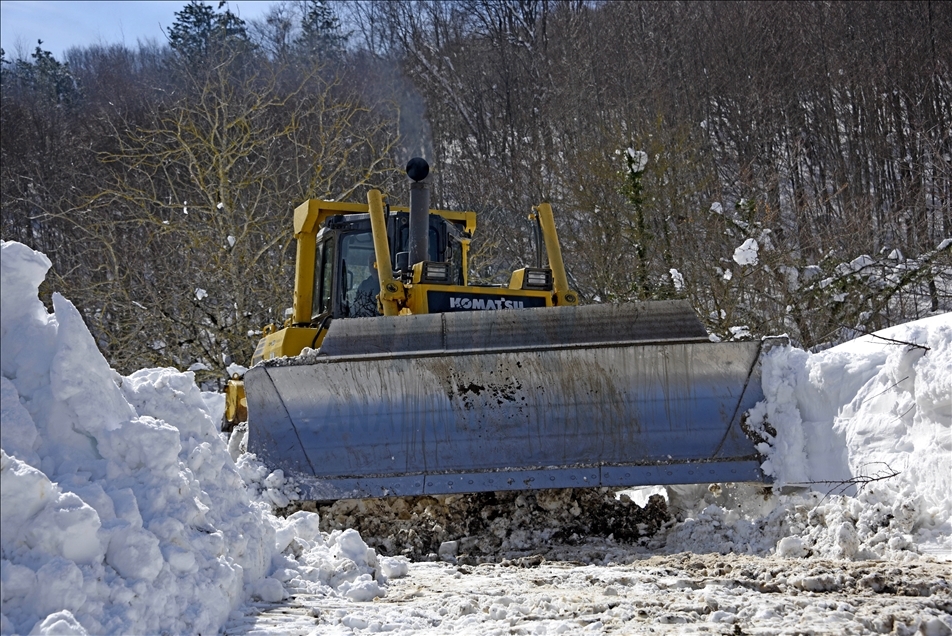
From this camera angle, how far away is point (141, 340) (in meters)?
14.9

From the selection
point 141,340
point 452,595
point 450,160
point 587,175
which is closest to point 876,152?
point 587,175

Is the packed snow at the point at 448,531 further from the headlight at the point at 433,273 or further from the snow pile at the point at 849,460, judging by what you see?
the headlight at the point at 433,273

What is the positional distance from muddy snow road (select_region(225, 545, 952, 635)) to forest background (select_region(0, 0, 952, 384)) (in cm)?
286

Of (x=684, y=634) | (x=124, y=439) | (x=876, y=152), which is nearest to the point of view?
(x=684, y=634)

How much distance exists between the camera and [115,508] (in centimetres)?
299

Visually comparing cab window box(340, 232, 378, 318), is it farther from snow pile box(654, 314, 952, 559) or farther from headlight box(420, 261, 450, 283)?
snow pile box(654, 314, 952, 559)

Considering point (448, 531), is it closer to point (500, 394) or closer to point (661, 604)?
point (500, 394)

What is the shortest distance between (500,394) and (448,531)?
2.87 ft

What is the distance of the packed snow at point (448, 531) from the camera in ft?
9.34

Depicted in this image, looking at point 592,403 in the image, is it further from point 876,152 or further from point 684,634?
point 876,152

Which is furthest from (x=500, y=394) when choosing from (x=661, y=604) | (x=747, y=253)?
(x=747, y=253)

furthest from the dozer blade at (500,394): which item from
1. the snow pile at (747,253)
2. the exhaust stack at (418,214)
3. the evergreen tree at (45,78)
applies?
the evergreen tree at (45,78)

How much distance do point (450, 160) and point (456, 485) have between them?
22087 mm

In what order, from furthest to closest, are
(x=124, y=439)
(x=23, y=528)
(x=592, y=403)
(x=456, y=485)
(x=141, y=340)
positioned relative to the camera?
(x=141, y=340), (x=592, y=403), (x=456, y=485), (x=124, y=439), (x=23, y=528)
